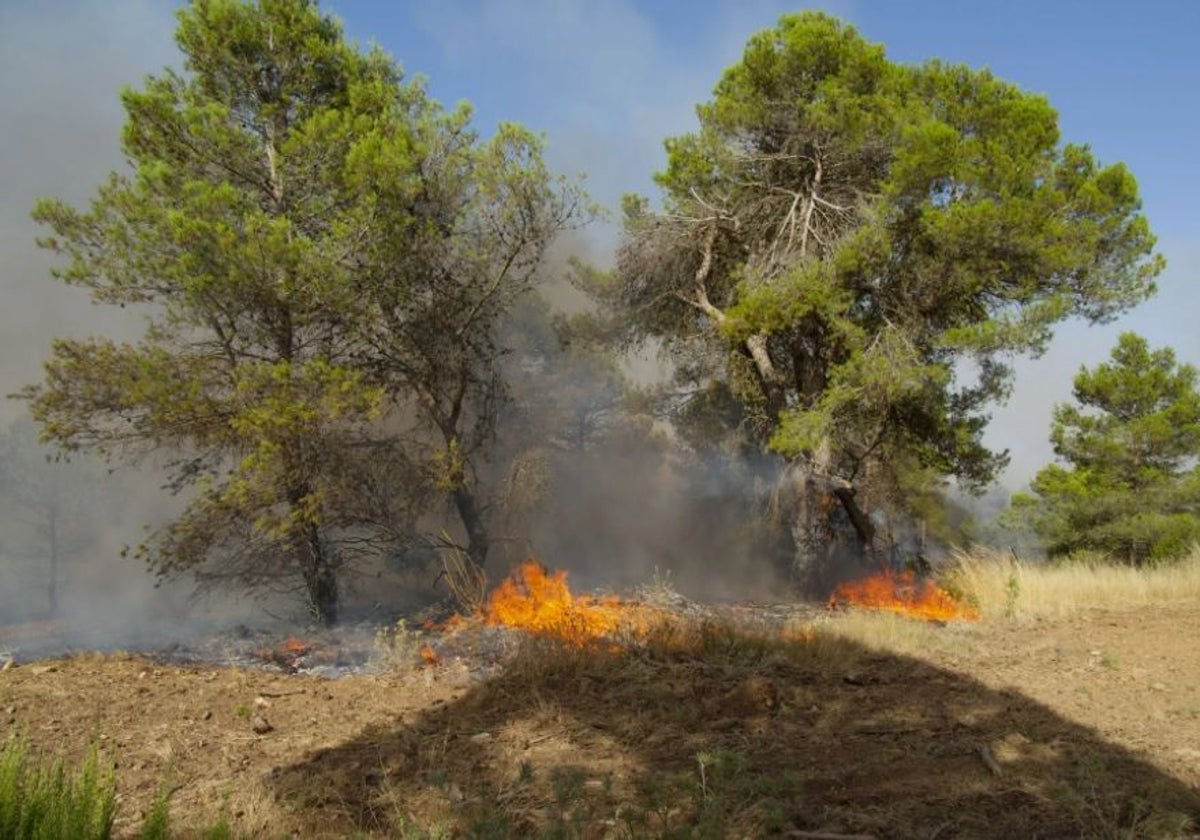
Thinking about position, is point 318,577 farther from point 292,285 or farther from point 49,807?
point 49,807

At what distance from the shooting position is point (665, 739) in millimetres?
4934

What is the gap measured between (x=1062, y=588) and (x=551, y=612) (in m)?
7.00

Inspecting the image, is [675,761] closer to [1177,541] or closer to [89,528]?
[1177,541]

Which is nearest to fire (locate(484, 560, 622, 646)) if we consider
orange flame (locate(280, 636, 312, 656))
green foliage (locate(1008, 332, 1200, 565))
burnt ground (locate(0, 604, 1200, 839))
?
burnt ground (locate(0, 604, 1200, 839))

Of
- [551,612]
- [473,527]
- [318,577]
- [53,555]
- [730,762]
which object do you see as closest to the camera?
[730,762]

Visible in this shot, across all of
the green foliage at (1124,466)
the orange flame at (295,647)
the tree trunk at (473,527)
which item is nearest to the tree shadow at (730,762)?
the orange flame at (295,647)

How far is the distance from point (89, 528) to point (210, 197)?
23496 millimetres

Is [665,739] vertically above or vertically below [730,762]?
below

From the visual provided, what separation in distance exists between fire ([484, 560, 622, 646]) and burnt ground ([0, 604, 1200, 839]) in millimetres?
480

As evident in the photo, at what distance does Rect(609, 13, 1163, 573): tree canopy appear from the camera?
42.4ft

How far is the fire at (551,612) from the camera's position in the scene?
6.99 metres

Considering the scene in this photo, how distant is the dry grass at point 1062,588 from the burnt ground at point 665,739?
270 cm

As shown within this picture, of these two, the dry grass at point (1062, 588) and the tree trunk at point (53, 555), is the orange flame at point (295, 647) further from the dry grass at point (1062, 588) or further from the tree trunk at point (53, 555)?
the tree trunk at point (53, 555)

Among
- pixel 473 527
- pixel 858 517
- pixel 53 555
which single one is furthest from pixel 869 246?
pixel 53 555
